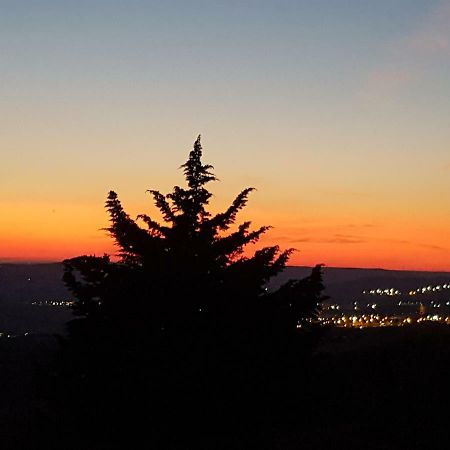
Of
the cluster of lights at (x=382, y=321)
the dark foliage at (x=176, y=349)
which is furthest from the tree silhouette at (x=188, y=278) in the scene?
the cluster of lights at (x=382, y=321)

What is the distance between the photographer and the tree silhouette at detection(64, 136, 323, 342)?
463 inches

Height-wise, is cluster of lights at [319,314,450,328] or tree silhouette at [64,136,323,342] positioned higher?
tree silhouette at [64,136,323,342]

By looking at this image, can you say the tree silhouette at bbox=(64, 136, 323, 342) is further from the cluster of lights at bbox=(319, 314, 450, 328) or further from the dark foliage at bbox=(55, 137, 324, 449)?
the cluster of lights at bbox=(319, 314, 450, 328)

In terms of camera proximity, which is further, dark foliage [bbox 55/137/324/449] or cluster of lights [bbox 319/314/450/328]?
cluster of lights [bbox 319/314/450/328]

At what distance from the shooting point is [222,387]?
38.1 feet

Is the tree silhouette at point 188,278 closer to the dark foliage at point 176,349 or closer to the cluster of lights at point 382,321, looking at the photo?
the dark foliage at point 176,349

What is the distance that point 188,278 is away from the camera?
12.0m

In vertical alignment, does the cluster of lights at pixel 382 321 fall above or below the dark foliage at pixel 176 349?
below

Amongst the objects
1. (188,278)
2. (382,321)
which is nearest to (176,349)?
(188,278)

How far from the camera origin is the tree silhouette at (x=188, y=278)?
11.8 meters

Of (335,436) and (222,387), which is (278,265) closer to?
(222,387)

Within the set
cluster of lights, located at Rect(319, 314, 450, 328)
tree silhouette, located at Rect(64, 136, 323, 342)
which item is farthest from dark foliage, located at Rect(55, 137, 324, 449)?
cluster of lights, located at Rect(319, 314, 450, 328)

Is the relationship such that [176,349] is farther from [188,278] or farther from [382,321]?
[382,321]

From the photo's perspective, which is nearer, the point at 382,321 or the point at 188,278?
the point at 188,278
